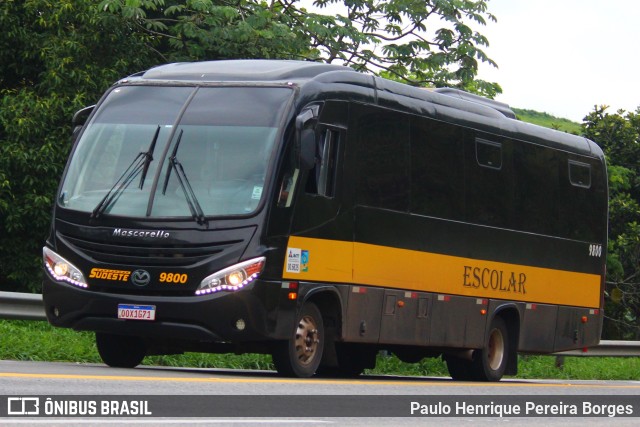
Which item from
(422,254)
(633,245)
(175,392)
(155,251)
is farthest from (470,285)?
(633,245)

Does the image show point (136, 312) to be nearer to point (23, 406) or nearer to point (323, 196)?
point (323, 196)

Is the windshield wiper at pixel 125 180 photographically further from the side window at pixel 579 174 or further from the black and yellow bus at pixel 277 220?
the side window at pixel 579 174

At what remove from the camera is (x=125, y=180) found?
14.4m

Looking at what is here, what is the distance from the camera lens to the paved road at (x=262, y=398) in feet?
31.6

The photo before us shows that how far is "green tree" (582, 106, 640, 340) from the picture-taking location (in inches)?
1480

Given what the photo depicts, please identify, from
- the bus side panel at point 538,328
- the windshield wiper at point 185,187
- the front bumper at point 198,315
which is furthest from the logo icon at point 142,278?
the bus side panel at point 538,328

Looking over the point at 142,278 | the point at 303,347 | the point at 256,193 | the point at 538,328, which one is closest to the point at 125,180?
the point at 142,278

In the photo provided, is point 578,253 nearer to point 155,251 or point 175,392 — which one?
point 155,251

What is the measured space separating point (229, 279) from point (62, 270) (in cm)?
169

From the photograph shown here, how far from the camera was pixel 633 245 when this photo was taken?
1542 inches

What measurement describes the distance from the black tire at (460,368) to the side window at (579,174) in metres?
3.31

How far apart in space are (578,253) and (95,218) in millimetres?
8814

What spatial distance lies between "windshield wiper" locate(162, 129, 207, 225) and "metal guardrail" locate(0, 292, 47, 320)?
335 centimetres

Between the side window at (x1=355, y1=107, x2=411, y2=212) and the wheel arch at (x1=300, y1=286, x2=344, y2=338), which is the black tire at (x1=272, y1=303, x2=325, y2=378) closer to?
the wheel arch at (x1=300, y1=286, x2=344, y2=338)
